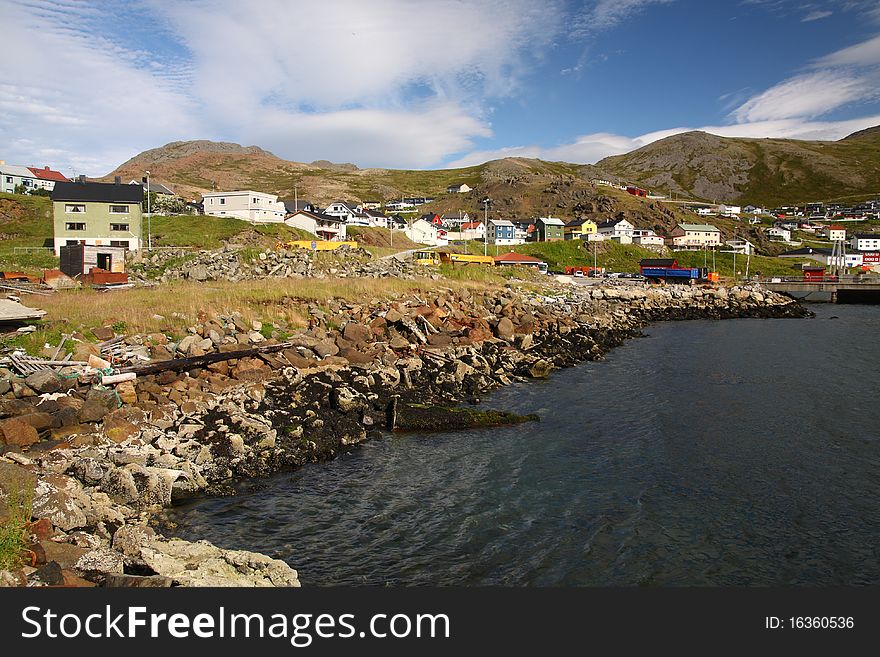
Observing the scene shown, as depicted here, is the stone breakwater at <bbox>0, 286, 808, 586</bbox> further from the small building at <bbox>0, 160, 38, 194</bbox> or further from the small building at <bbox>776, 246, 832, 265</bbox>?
the small building at <bbox>776, 246, 832, 265</bbox>

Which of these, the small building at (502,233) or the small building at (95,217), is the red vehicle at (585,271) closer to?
the small building at (502,233)

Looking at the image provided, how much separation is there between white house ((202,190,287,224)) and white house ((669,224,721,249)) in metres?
100.0

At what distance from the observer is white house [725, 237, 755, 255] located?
127412mm

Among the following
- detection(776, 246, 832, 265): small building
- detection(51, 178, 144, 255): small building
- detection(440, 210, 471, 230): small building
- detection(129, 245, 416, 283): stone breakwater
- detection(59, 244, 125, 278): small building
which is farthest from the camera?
detection(440, 210, 471, 230): small building

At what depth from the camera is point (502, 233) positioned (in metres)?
124

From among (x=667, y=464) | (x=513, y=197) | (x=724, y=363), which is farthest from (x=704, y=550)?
(x=513, y=197)

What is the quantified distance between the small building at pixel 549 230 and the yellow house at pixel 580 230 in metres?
1.66

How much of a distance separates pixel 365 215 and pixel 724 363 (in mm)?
82815

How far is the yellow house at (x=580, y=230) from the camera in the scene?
12675 centimetres

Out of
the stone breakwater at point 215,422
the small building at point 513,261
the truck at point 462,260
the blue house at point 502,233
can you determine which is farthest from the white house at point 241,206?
the blue house at point 502,233

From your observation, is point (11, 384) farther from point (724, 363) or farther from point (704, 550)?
point (724, 363)

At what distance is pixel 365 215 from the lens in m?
109

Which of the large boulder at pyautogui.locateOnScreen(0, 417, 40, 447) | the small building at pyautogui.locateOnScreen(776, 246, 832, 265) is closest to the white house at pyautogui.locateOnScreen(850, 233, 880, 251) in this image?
the small building at pyautogui.locateOnScreen(776, 246, 832, 265)

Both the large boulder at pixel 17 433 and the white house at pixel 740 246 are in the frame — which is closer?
the large boulder at pixel 17 433
